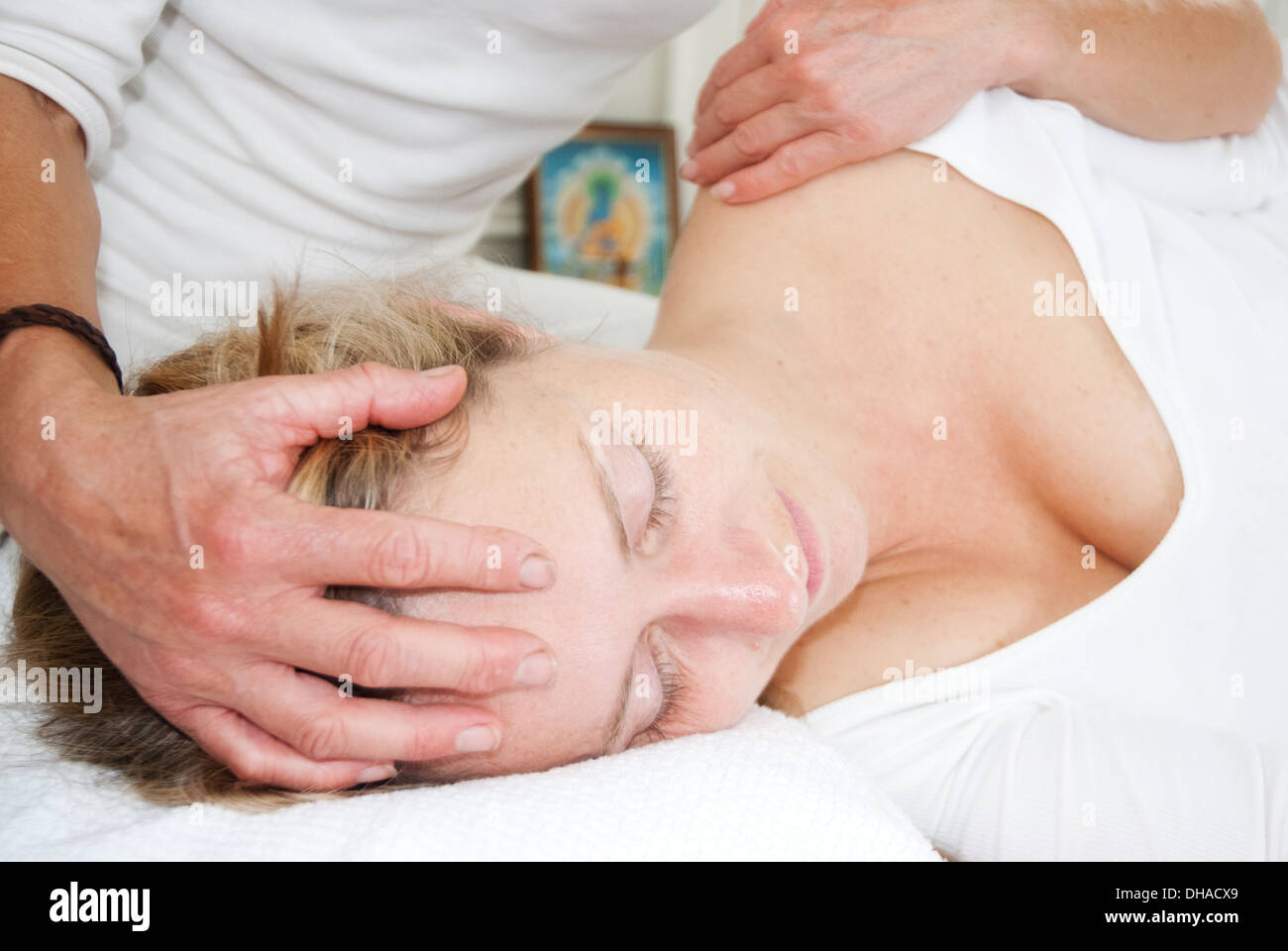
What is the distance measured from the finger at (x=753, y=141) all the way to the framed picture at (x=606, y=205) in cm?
198

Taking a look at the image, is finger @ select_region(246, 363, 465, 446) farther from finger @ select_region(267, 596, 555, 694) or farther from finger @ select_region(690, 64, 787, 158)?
finger @ select_region(690, 64, 787, 158)

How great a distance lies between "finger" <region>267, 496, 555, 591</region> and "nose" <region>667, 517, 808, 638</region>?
21 centimetres

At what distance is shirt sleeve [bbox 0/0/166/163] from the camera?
3.72ft

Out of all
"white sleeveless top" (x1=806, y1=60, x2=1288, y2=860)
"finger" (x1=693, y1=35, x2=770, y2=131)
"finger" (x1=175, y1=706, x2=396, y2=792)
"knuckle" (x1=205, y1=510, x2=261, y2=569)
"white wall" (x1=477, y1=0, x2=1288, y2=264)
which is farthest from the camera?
"white wall" (x1=477, y1=0, x2=1288, y2=264)

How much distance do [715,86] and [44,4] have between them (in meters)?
0.84

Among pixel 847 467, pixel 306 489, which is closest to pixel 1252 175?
pixel 847 467

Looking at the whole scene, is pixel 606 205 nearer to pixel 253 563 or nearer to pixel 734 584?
pixel 734 584

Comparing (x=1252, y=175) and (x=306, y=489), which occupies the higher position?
(x=1252, y=175)

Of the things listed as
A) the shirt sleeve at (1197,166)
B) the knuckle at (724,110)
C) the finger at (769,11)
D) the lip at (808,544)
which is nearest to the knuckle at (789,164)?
the knuckle at (724,110)

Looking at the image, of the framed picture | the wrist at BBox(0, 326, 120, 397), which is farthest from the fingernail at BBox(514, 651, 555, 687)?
the framed picture

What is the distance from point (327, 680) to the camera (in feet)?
2.98

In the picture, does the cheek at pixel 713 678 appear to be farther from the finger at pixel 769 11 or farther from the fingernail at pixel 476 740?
the finger at pixel 769 11
